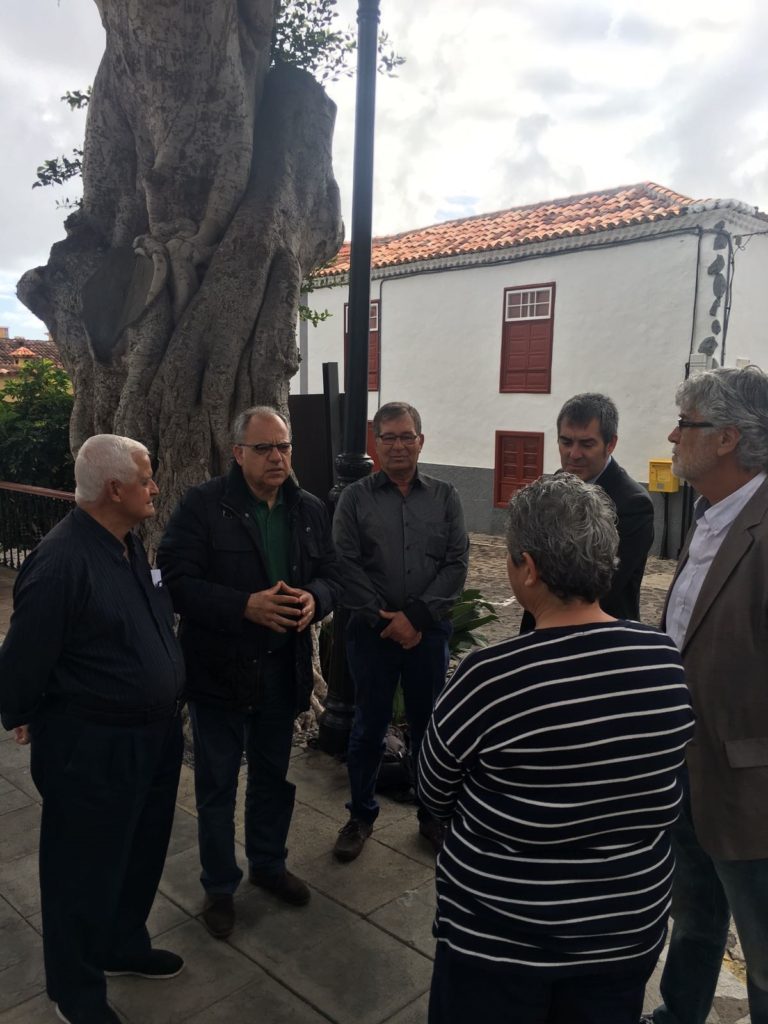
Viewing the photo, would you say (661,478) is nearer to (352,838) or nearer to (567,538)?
(352,838)

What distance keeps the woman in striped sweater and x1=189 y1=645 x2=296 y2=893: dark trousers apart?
1564 millimetres

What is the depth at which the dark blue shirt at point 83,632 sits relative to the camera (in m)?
2.20

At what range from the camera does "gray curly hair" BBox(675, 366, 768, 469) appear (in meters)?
2.14

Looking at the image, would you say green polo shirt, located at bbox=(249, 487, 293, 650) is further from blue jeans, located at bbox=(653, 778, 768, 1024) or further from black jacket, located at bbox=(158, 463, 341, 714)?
blue jeans, located at bbox=(653, 778, 768, 1024)

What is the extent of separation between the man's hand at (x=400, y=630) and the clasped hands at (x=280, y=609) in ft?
1.61

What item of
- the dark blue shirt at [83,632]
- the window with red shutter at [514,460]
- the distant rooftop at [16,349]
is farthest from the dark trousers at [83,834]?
the distant rooftop at [16,349]

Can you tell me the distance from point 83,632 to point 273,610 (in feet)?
2.57

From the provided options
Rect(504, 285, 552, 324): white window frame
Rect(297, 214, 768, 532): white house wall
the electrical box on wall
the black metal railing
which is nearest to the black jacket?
the black metal railing

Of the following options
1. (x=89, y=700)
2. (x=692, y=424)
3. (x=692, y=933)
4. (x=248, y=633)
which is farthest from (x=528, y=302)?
(x=89, y=700)

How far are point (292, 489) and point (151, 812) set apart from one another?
1331mm

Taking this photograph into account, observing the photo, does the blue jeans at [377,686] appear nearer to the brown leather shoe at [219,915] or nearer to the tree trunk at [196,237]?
the brown leather shoe at [219,915]

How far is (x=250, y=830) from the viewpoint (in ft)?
10.4

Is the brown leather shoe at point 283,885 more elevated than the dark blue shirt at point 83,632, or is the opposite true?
the dark blue shirt at point 83,632

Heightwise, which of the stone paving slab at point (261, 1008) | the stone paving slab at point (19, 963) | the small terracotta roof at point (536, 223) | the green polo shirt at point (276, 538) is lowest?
the stone paving slab at point (19, 963)
